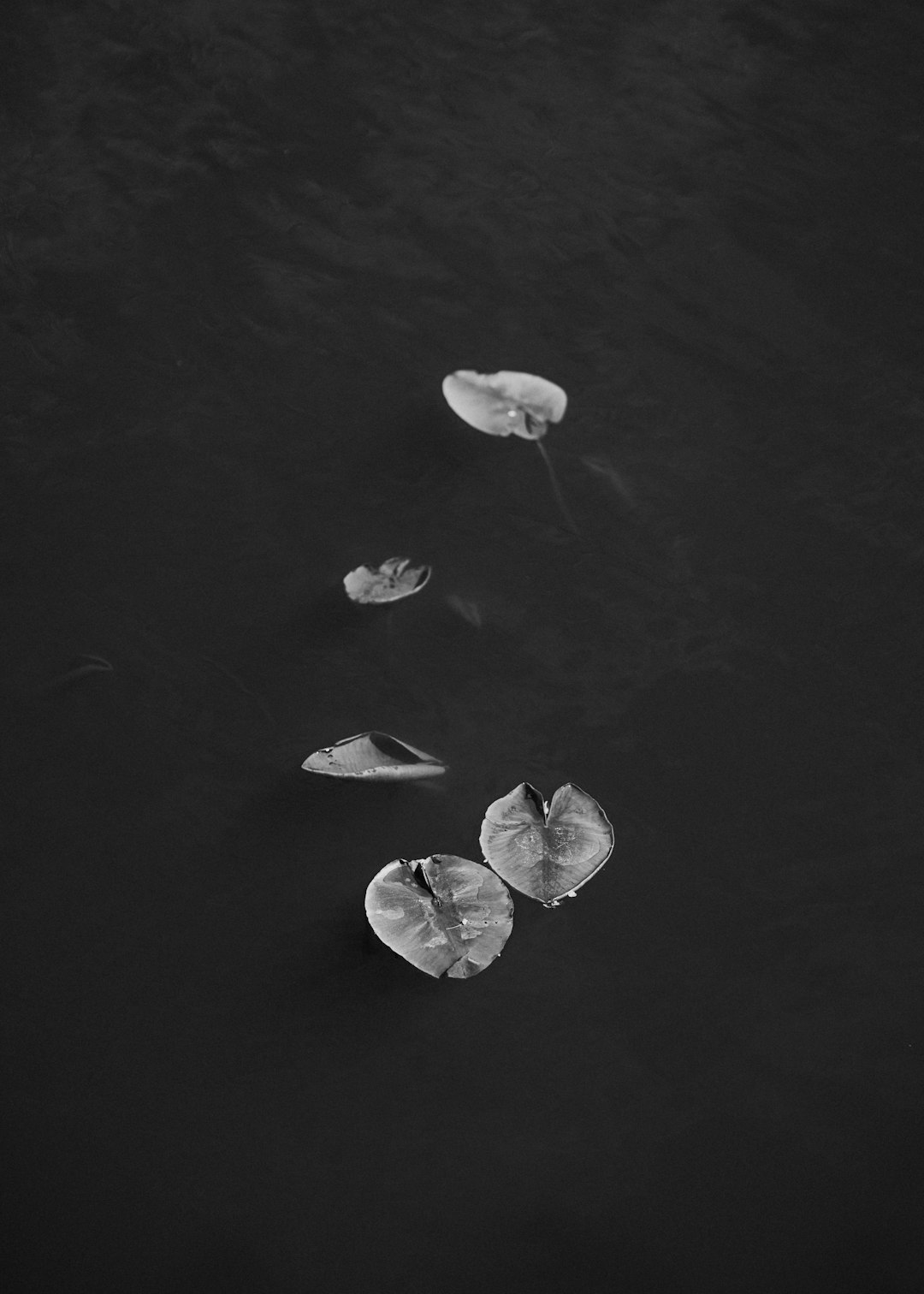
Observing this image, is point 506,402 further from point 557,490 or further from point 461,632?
point 461,632

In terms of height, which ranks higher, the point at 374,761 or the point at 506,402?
the point at 506,402

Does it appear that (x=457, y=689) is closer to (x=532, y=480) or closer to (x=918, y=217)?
(x=532, y=480)

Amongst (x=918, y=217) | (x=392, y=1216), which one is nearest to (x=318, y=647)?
(x=392, y=1216)

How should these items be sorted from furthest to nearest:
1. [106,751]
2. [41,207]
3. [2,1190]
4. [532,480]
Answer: [41,207]
[532,480]
[106,751]
[2,1190]

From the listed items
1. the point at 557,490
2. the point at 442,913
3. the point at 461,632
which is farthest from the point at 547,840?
the point at 557,490

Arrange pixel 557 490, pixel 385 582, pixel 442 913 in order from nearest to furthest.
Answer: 1. pixel 442 913
2. pixel 385 582
3. pixel 557 490

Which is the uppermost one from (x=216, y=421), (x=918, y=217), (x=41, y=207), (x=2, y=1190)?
(x=918, y=217)

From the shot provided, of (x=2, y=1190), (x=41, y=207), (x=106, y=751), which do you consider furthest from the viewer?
(x=41, y=207)
